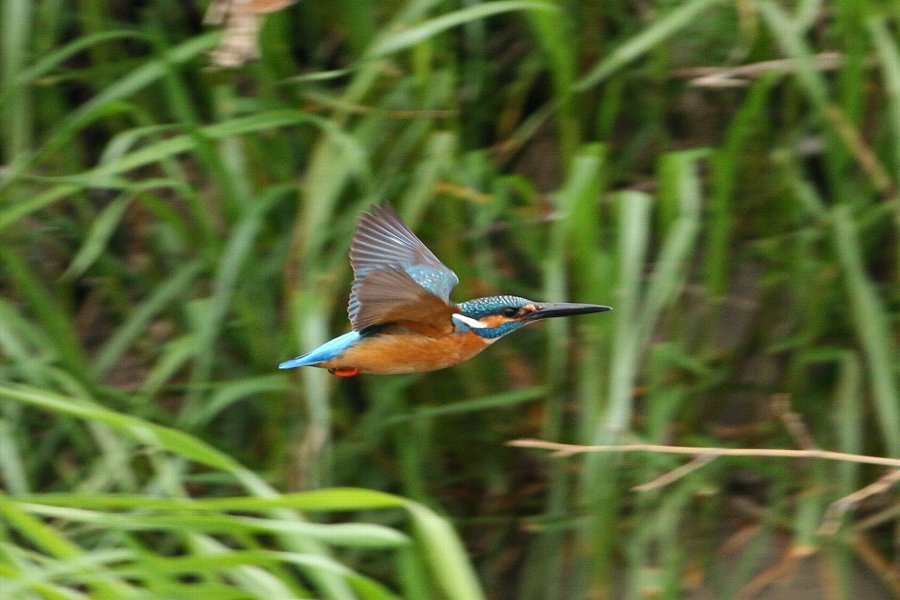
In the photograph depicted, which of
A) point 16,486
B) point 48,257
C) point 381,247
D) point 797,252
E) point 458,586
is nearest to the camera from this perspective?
point 458,586

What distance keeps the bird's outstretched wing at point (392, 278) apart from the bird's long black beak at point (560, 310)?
4.4 inches

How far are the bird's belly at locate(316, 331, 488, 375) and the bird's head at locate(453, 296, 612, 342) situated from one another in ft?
0.08

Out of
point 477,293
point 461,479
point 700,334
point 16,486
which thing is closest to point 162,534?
point 16,486

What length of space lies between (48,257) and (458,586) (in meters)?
1.29

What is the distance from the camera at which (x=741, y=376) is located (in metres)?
2.30

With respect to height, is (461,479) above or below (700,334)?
below

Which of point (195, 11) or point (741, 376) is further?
point (195, 11)

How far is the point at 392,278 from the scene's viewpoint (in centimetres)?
132

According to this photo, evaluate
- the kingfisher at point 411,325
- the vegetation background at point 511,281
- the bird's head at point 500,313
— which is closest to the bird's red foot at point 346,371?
the kingfisher at point 411,325

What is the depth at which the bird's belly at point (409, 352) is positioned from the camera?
150 centimetres

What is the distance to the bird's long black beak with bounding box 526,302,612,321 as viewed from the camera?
155 cm

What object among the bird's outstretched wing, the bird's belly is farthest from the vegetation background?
the bird's belly

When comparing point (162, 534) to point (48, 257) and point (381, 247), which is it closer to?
point (48, 257)

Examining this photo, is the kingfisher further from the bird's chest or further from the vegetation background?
the vegetation background
